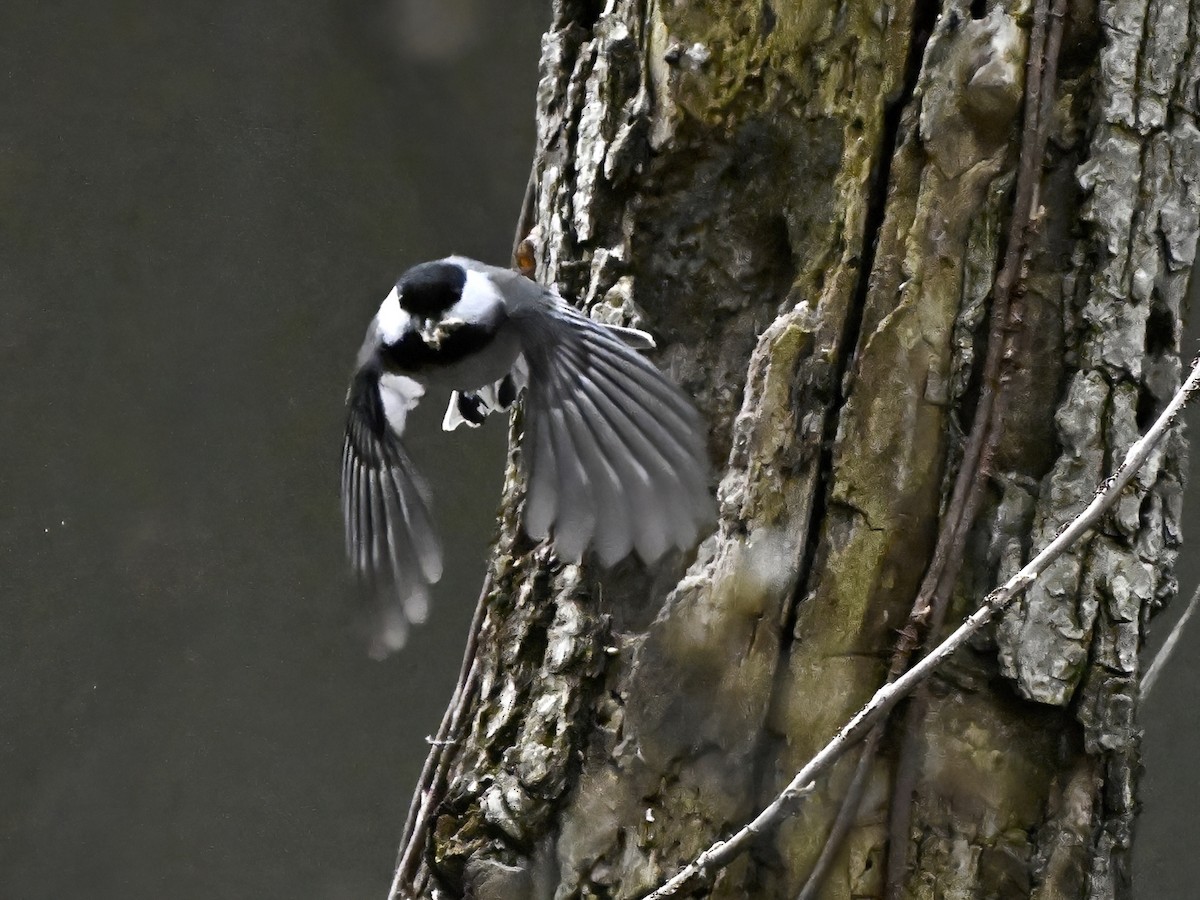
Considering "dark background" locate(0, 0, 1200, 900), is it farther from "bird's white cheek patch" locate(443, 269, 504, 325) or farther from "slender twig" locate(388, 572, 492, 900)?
"bird's white cheek patch" locate(443, 269, 504, 325)

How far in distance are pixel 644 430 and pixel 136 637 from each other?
1.85 meters

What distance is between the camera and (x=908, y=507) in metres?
1.04

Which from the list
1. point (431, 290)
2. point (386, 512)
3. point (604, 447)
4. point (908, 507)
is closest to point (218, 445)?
point (386, 512)

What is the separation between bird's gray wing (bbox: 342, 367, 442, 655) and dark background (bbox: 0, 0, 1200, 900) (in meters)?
1.42

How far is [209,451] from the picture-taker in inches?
107

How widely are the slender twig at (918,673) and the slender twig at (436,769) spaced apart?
0.29 metres

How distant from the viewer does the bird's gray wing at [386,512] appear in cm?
123

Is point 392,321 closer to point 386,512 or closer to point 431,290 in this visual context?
point 431,290

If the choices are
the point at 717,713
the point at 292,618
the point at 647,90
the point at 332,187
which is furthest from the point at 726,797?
the point at 332,187

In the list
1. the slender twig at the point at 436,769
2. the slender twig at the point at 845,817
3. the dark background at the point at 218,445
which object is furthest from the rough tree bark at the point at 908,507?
the dark background at the point at 218,445

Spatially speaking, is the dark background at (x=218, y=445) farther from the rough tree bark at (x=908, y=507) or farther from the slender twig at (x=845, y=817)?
the slender twig at (x=845, y=817)

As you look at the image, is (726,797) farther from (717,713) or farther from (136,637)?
(136,637)

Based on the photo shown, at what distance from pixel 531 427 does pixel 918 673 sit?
41 cm

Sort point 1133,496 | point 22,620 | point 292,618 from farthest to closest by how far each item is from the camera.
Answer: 1. point 292,618
2. point 22,620
3. point 1133,496
